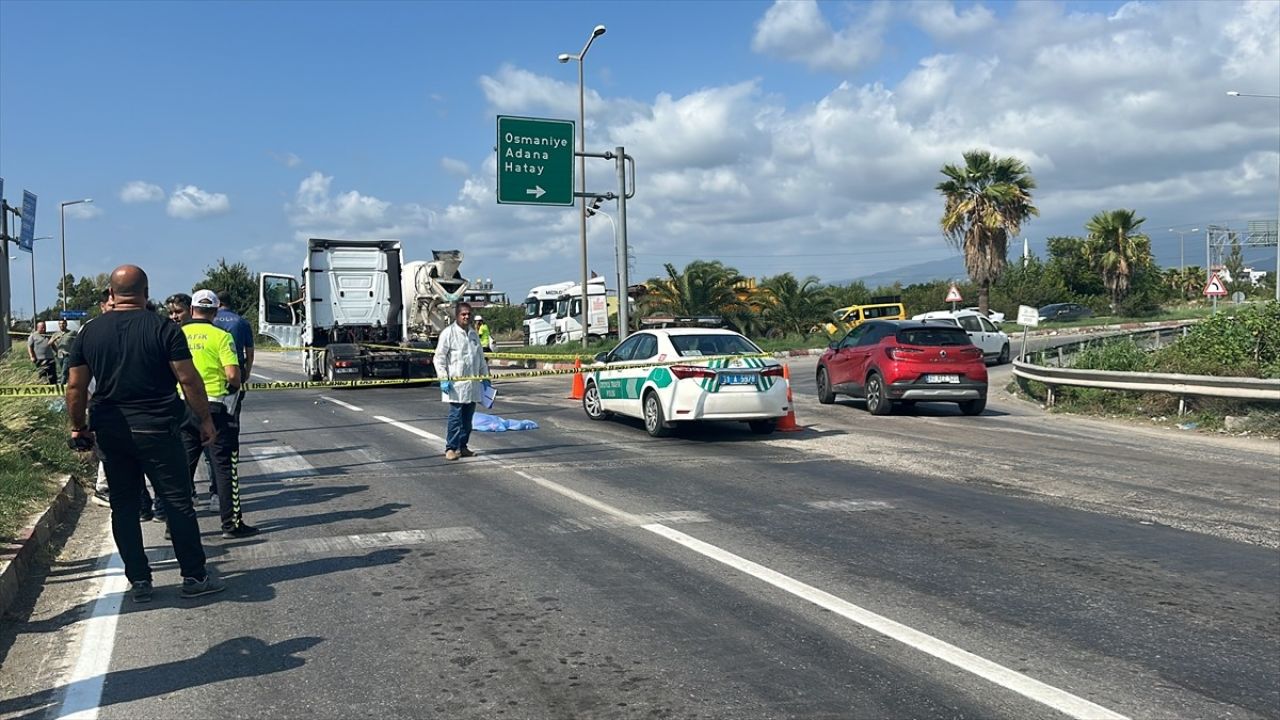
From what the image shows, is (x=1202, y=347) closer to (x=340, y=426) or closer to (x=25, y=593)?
(x=340, y=426)

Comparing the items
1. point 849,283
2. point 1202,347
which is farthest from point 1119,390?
point 849,283

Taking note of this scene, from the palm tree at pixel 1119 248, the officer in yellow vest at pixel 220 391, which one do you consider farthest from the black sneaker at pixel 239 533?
the palm tree at pixel 1119 248

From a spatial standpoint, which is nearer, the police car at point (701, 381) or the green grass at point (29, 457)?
Result: the green grass at point (29, 457)

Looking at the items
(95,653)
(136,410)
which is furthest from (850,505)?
(95,653)

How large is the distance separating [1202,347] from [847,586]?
1375 cm

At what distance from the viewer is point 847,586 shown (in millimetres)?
6188

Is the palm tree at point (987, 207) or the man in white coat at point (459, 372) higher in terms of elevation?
the palm tree at point (987, 207)

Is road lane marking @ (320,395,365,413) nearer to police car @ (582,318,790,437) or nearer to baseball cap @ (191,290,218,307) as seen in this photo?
police car @ (582,318,790,437)

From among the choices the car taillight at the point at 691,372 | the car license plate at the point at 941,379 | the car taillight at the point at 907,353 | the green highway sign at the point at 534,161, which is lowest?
the car license plate at the point at 941,379

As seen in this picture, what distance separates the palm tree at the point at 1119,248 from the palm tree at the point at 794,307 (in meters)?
22.2

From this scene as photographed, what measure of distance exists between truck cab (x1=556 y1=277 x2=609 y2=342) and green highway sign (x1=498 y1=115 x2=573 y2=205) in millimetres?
13873

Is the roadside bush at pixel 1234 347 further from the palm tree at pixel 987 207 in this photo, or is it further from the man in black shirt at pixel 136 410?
the palm tree at pixel 987 207

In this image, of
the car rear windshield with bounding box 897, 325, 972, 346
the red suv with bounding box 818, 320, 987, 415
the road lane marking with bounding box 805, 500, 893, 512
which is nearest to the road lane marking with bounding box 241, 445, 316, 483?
the road lane marking with bounding box 805, 500, 893, 512

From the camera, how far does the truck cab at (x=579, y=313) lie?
40375 mm
